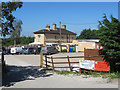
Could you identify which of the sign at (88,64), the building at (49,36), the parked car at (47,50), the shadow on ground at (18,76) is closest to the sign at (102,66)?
the sign at (88,64)

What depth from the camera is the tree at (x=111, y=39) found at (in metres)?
8.95

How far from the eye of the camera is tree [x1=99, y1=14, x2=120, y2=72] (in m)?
8.95

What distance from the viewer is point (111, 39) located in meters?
9.22

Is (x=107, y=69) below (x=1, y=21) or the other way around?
below

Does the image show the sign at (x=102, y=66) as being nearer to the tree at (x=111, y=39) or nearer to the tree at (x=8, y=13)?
the tree at (x=111, y=39)

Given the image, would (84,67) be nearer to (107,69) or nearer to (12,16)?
(107,69)

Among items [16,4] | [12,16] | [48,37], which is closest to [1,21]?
[12,16]

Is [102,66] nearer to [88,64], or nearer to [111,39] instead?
[88,64]

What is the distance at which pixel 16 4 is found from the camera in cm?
1038

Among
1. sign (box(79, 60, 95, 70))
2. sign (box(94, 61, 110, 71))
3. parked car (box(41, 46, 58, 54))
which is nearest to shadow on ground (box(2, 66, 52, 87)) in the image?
sign (box(79, 60, 95, 70))

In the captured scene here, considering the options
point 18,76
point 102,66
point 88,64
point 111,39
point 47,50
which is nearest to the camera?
point 111,39

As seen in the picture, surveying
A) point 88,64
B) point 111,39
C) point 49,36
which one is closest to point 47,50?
point 88,64

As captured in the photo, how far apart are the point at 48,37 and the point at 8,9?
4780cm

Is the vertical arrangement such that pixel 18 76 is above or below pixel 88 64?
below
